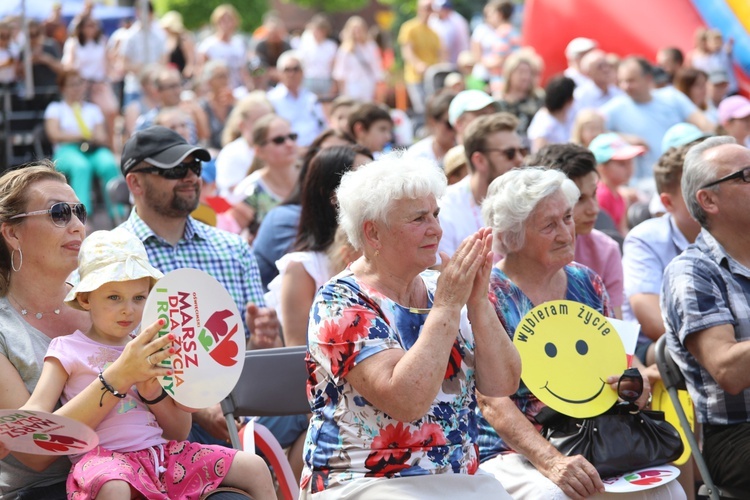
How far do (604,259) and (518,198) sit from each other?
1158 millimetres

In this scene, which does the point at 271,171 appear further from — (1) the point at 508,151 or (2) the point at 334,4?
(2) the point at 334,4

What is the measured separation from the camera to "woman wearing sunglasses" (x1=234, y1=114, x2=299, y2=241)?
7.45 m

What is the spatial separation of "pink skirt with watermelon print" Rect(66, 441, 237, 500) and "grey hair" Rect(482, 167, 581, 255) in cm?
147

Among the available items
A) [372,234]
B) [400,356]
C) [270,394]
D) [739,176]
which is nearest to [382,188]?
[372,234]

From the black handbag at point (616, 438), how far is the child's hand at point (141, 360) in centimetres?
154

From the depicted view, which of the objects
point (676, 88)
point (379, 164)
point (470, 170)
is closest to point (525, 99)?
point (676, 88)

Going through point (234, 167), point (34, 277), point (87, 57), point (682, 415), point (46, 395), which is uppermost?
point (87, 57)

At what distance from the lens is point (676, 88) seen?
11711mm

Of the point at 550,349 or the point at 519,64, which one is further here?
the point at 519,64

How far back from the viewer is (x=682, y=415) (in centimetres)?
416

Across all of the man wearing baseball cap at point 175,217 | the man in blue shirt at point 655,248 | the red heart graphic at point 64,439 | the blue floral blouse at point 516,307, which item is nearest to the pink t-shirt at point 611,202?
the man in blue shirt at point 655,248

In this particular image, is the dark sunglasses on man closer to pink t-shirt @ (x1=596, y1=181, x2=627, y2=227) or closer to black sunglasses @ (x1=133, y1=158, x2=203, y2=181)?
pink t-shirt @ (x1=596, y1=181, x2=627, y2=227)

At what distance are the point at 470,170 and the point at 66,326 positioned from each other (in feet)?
10.1

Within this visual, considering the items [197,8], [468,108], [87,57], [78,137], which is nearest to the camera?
[468,108]
